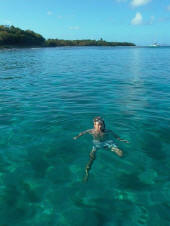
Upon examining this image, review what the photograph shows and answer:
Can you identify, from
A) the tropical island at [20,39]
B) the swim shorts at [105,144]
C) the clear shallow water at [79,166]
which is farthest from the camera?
the tropical island at [20,39]

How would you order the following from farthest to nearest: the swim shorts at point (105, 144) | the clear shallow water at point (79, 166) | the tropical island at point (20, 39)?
the tropical island at point (20, 39) < the swim shorts at point (105, 144) < the clear shallow water at point (79, 166)

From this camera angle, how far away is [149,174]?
24.0 ft

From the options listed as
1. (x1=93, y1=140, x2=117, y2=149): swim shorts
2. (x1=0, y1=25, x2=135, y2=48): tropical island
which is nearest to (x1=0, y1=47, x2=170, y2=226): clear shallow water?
(x1=93, y1=140, x2=117, y2=149): swim shorts

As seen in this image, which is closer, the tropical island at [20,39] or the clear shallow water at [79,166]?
the clear shallow water at [79,166]

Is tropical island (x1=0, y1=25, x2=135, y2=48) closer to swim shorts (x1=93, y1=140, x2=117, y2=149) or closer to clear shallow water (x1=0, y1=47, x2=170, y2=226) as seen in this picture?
clear shallow water (x1=0, y1=47, x2=170, y2=226)

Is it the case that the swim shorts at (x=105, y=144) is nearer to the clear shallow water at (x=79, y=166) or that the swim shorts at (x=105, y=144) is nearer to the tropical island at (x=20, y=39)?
the clear shallow water at (x=79, y=166)

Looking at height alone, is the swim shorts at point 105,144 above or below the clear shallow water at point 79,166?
above

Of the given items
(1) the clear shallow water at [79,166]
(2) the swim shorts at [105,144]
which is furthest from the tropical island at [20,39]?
(2) the swim shorts at [105,144]

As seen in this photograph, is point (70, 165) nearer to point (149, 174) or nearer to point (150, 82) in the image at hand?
point (149, 174)

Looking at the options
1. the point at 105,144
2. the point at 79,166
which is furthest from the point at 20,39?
the point at 79,166

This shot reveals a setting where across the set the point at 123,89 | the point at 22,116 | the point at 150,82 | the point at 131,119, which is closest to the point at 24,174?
the point at 22,116

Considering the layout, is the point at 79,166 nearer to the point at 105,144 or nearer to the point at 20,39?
the point at 105,144

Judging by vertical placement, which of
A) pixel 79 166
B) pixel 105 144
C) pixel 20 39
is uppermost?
pixel 105 144

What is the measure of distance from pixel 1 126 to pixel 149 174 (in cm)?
A: 725
